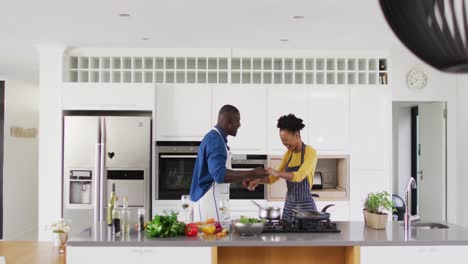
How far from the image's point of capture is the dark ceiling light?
2.45ft

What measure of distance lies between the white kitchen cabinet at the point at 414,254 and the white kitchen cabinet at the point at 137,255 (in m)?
0.96

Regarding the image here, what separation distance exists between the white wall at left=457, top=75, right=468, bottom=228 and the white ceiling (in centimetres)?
119

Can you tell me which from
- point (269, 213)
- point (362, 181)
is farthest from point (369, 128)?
point (269, 213)

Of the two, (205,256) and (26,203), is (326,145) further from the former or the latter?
(26,203)

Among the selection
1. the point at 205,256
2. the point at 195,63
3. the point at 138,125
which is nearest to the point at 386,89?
the point at 195,63

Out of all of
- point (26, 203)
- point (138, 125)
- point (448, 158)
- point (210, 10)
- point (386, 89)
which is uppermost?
point (210, 10)

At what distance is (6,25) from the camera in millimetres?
4344

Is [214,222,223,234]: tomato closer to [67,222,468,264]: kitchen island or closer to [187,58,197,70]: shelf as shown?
[67,222,468,264]: kitchen island

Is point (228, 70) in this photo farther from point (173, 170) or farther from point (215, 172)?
point (215, 172)

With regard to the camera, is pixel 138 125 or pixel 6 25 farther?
pixel 138 125

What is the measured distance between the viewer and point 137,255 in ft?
9.20

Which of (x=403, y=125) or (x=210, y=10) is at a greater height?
(x=210, y=10)

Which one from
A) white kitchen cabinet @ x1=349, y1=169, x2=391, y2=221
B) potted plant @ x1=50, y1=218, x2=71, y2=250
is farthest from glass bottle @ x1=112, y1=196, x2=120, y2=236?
white kitchen cabinet @ x1=349, y1=169, x2=391, y2=221

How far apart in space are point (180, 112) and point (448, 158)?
328cm
